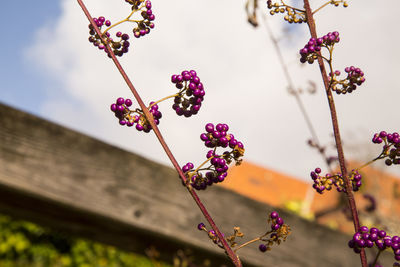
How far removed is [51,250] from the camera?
5613mm

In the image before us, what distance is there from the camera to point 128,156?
221cm

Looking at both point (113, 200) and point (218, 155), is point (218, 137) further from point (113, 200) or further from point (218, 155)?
point (113, 200)

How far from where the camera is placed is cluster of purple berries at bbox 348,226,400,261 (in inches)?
27.5

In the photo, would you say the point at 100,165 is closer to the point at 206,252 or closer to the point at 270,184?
the point at 206,252

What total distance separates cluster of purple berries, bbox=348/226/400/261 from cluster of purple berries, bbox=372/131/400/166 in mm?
145

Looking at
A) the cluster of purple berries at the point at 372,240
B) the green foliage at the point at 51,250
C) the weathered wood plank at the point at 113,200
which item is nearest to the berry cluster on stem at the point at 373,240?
the cluster of purple berries at the point at 372,240

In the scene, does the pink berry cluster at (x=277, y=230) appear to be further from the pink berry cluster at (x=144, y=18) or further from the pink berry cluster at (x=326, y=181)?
the pink berry cluster at (x=144, y=18)

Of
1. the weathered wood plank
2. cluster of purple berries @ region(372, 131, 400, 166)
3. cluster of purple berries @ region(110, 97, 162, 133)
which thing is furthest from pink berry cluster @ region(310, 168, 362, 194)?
the weathered wood plank

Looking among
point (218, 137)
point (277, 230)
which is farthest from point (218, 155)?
point (277, 230)

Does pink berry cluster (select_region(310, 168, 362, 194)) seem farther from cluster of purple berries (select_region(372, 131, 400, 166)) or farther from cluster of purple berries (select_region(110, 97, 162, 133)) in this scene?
cluster of purple berries (select_region(110, 97, 162, 133))

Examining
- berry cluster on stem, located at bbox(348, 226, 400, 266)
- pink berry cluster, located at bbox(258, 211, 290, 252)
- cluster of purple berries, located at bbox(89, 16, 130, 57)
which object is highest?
cluster of purple berries, located at bbox(89, 16, 130, 57)

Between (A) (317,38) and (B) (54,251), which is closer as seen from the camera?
(A) (317,38)

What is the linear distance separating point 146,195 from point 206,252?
48cm

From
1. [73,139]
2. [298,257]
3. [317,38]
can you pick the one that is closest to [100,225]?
[73,139]
